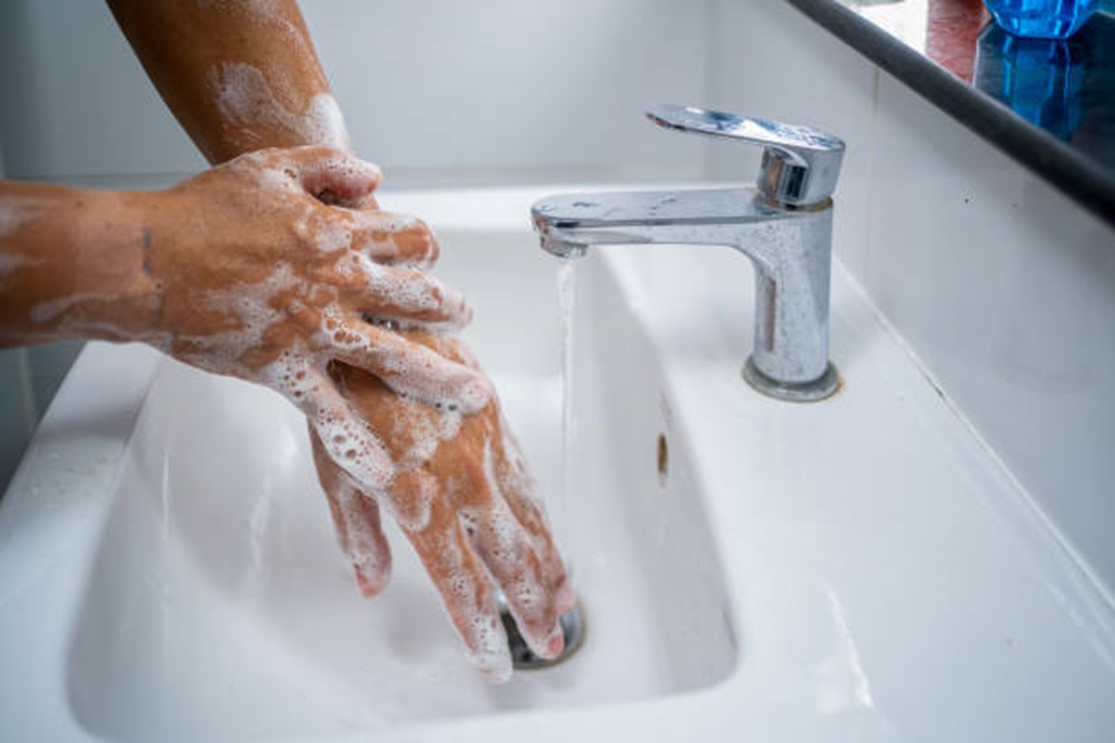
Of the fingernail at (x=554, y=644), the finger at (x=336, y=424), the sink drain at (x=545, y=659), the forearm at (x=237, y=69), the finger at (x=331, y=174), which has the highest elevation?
the forearm at (x=237, y=69)

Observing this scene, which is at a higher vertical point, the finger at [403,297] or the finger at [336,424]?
the finger at [403,297]

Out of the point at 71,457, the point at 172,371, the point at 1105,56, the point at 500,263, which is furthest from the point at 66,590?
the point at 1105,56

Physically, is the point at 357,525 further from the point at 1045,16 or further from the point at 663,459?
the point at 1045,16

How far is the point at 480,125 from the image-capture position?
1083 millimetres

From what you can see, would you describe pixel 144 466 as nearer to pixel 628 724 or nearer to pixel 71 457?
pixel 71 457

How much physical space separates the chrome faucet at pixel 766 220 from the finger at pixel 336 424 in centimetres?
14

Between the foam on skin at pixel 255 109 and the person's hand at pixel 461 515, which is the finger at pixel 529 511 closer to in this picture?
the person's hand at pixel 461 515

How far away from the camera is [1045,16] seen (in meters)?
0.60

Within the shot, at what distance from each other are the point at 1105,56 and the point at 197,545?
617 mm

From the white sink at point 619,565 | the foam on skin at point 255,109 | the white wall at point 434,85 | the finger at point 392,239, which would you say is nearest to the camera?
the white sink at point 619,565

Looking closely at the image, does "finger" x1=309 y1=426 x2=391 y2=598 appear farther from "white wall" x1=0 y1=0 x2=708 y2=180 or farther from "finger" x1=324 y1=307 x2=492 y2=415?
"white wall" x1=0 y1=0 x2=708 y2=180

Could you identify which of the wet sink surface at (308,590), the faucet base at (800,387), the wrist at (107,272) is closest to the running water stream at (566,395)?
the wet sink surface at (308,590)

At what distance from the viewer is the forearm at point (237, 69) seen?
24.8 inches

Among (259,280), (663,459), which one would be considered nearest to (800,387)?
(663,459)
